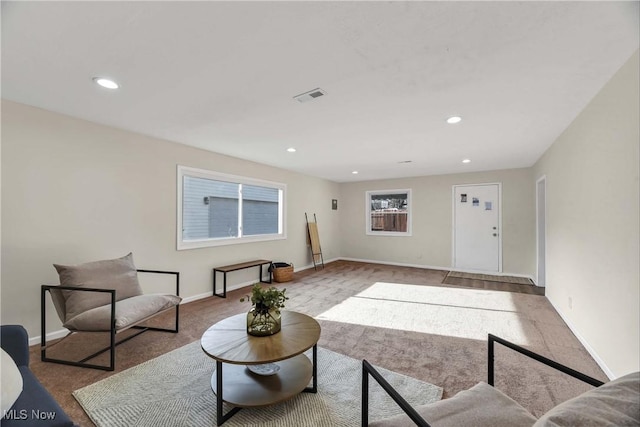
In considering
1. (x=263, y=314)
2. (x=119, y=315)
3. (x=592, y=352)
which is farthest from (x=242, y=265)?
(x=592, y=352)

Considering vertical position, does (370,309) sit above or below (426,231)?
below

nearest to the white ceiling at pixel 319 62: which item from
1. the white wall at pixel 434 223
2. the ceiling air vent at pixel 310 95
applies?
the ceiling air vent at pixel 310 95

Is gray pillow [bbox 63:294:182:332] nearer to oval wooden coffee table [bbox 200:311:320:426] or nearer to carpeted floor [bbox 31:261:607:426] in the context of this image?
carpeted floor [bbox 31:261:607:426]

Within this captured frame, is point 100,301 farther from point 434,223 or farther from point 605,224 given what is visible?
point 434,223

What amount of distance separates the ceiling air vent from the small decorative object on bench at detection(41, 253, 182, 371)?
7.23 ft

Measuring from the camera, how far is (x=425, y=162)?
506 cm

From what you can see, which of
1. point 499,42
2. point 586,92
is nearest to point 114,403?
point 499,42

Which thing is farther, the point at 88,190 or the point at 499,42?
the point at 88,190

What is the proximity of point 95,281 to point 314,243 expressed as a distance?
14.9ft

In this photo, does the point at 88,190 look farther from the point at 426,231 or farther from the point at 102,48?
the point at 426,231

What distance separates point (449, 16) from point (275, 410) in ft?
8.22

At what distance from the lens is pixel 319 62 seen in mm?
1839

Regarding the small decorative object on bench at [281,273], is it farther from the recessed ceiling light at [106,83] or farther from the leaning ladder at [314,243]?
the recessed ceiling light at [106,83]

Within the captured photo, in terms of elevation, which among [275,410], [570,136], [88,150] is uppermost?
[570,136]
